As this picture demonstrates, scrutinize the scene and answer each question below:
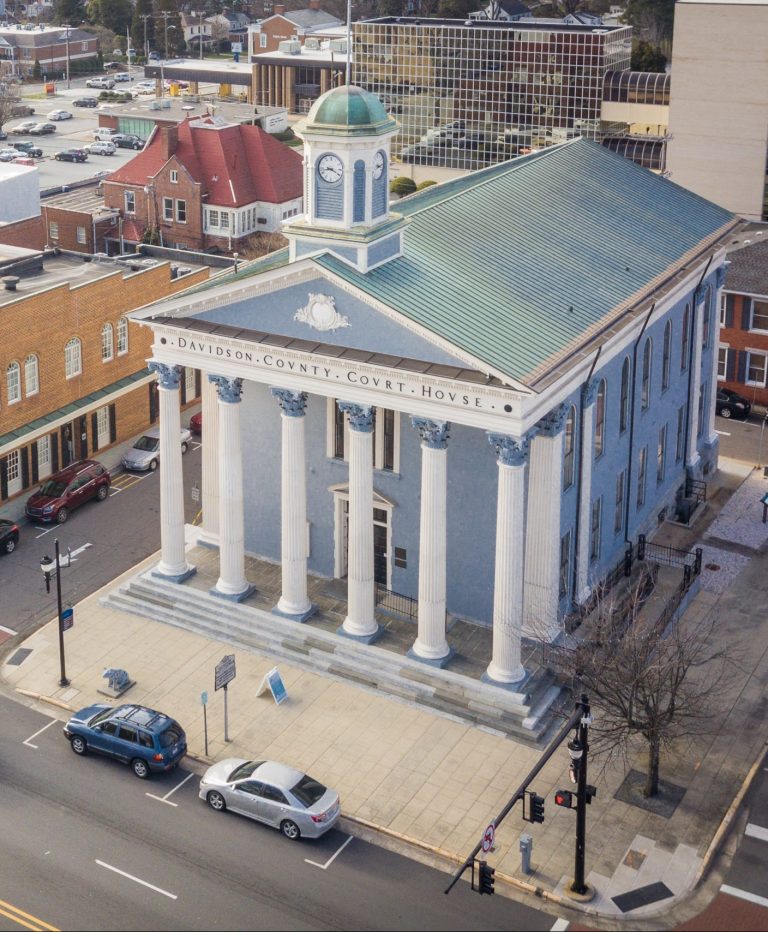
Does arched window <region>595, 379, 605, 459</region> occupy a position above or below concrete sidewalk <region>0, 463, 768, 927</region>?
above

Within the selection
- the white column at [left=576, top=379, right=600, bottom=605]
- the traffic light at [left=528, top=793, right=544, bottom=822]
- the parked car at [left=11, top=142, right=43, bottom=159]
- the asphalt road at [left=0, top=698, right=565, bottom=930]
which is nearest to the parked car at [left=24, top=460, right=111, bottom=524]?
the asphalt road at [left=0, top=698, right=565, bottom=930]

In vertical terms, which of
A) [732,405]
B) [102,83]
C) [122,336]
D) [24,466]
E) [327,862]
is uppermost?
[102,83]

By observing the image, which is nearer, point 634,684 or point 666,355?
point 634,684

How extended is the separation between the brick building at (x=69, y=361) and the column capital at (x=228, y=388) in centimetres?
1588

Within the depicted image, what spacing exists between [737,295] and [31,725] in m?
43.7

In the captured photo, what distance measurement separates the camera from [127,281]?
68312 mm

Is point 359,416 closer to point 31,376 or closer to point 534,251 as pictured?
point 534,251

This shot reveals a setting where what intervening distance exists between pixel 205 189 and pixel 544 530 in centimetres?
5994

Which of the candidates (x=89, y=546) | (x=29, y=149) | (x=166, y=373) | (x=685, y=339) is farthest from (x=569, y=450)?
(x=29, y=149)

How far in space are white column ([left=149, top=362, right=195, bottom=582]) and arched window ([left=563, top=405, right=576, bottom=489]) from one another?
1366 cm

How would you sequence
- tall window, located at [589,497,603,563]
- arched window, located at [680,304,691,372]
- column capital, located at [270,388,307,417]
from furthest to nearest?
arched window, located at [680,304,691,372] → tall window, located at [589,497,603,563] → column capital, located at [270,388,307,417]

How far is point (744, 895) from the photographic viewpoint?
127ft

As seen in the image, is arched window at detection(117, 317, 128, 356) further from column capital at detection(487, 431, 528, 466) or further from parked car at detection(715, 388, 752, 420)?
parked car at detection(715, 388, 752, 420)

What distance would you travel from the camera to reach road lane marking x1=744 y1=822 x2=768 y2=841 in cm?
4125
